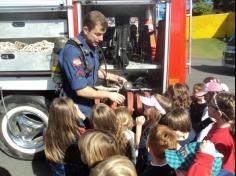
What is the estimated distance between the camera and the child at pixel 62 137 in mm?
3670

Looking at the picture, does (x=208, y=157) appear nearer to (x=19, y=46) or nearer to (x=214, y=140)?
(x=214, y=140)

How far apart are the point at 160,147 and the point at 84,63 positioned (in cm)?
142

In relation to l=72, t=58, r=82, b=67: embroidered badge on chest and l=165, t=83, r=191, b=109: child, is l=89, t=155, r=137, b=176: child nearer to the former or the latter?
l=72, t=58, r=82, b=67: embroidered badge on chest

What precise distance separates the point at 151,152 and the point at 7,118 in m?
2.49

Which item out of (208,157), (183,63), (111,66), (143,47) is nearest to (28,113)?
(111,66)

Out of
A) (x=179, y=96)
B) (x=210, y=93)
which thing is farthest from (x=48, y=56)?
(x=210, y=93)

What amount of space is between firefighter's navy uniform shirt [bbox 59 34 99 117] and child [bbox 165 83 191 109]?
82 centimetres

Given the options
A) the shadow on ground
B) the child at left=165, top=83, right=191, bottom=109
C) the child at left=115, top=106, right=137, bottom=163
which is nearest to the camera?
the child at left=115, top=106, right=137, bottom=163

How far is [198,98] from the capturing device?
15.2 feet

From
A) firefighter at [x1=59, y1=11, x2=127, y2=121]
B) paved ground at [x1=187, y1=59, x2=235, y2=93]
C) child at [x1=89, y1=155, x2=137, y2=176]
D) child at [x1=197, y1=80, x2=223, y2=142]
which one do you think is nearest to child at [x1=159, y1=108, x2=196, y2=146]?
child at [x1=197, y1=80, x2=223, y2=142]

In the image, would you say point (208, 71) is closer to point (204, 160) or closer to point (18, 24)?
point (18, 24)

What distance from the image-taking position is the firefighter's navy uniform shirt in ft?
13.2

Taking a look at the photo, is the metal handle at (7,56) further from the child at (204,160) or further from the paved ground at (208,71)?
the paved ground at (208,71)

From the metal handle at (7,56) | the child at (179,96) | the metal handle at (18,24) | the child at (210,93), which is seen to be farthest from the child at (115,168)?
the metal handle at (18,24)
